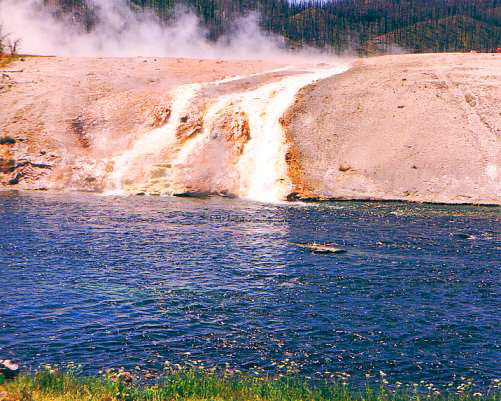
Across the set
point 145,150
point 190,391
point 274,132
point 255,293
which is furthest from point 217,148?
point 190,391

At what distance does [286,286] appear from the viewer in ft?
71.4

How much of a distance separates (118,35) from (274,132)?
74.6 m

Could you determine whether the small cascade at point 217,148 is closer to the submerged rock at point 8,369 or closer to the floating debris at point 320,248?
the floating debris at point 320,248

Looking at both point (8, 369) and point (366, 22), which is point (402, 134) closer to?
point (8, 369)

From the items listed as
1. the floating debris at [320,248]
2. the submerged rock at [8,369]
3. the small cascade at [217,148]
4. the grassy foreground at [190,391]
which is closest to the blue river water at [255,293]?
the floating debris at [320,248]

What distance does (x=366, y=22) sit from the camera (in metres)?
146

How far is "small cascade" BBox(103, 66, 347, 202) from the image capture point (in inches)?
1759

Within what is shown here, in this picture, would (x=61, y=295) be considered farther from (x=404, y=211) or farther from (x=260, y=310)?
(x=404, y=211)

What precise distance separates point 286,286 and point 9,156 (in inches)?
1369

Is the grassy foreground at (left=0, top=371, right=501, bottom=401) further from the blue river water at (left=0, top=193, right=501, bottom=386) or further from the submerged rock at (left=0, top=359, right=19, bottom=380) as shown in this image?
the blue river water at (left=0, top=193, right=501, bottom=386)

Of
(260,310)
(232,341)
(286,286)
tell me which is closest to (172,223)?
(286,286)

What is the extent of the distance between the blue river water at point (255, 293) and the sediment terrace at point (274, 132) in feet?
24.8

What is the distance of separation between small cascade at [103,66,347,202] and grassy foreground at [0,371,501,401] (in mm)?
29101

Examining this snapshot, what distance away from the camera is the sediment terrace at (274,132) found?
43250mm
